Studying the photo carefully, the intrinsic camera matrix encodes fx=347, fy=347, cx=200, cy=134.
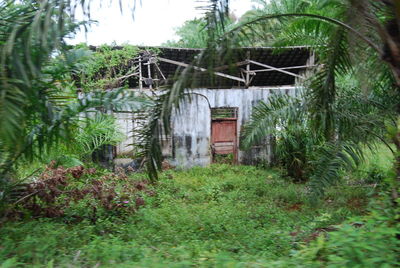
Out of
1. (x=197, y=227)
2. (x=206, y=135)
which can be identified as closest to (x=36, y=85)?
(x=197, y=227)

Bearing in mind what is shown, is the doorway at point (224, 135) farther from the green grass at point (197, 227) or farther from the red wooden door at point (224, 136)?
the green grass at point (197, 227)

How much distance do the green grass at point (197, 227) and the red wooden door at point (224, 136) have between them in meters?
0.80

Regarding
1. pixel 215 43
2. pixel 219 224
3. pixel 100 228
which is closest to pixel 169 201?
pixel 219 224

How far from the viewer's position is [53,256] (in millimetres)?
3049

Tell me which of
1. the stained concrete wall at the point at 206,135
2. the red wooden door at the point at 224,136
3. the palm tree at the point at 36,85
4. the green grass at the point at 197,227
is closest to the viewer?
the palm tree at the point at 36,85

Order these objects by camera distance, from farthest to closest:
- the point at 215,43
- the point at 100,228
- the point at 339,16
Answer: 1. the point at 100,228
2. the point at 339,16
3. the point at 215,43

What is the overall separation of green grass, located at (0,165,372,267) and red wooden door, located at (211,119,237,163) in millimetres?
805

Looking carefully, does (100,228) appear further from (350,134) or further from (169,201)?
(350,134)

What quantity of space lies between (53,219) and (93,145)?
3427mm

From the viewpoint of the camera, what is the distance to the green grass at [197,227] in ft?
9.71

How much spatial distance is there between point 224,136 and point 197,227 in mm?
5410

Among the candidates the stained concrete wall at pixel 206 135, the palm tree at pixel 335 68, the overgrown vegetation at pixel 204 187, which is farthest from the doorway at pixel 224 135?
the palm tree at pixel 335 68

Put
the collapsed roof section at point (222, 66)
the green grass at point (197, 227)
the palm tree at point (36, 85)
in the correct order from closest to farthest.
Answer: the palm tree at point (36, 85), the green grass at point (197, 227), the collapsed roof section at point (222, 66)

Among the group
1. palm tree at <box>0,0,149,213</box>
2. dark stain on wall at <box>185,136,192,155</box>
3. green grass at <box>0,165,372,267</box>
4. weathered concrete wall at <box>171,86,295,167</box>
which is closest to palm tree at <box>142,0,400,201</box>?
green grass at <box>0,165,372,267</box>
